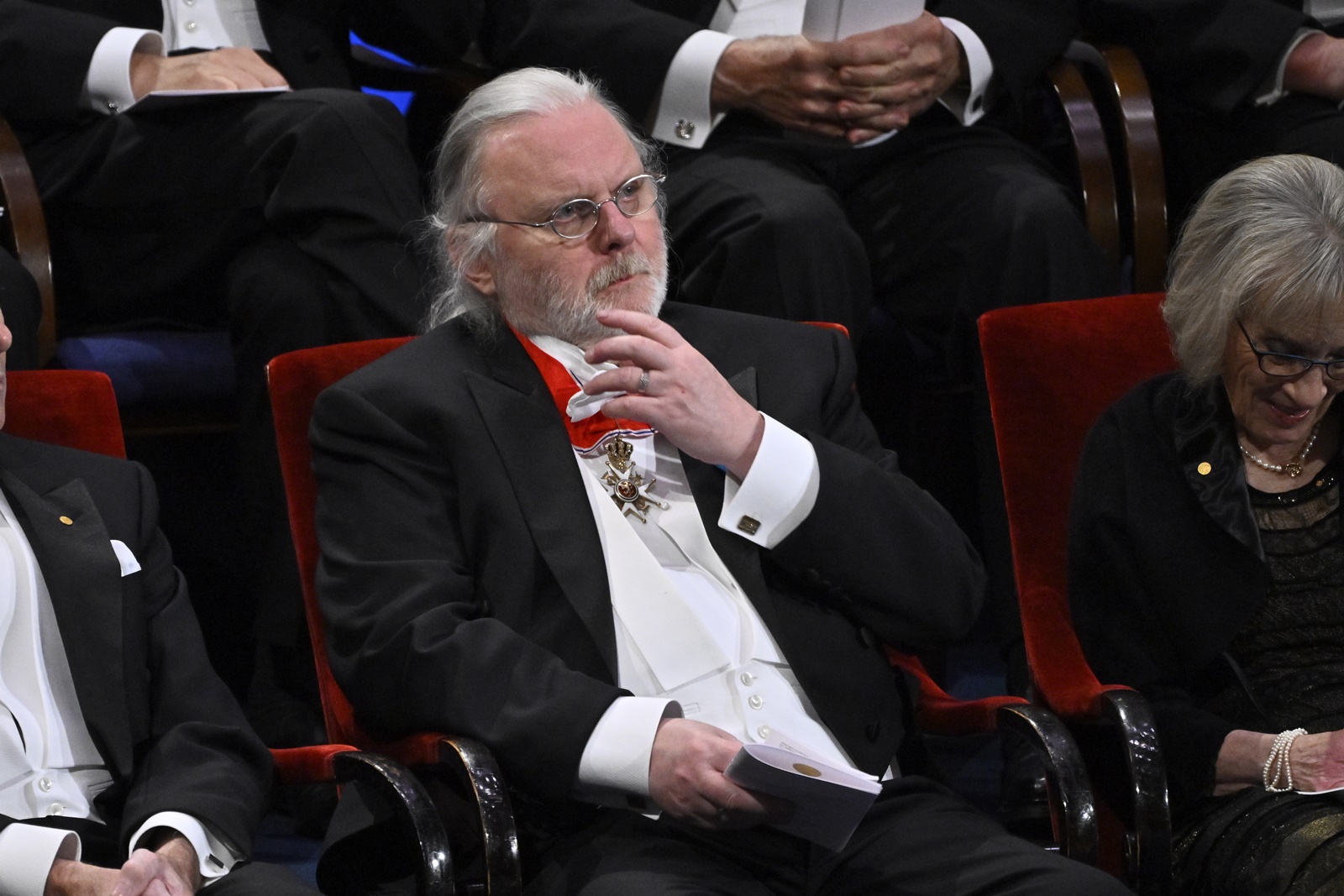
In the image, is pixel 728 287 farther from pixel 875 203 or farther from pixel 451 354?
pixel 451 354

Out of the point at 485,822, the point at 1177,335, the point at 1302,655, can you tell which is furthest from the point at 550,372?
the point at 1302,655

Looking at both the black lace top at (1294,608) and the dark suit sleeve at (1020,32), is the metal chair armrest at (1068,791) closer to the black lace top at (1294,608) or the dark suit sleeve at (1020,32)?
the black lace top at (1294,608)

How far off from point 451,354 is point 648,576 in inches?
18.2

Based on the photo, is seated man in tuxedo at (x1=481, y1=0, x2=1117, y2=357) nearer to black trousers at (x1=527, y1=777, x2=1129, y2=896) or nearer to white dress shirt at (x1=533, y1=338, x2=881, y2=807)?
white dress shirt at (x1=533, y1=338, x2=881, y2=807)

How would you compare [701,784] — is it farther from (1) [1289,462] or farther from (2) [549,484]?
(1) [1289,462]

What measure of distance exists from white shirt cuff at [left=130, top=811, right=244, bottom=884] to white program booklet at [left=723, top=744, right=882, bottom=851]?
0.64m

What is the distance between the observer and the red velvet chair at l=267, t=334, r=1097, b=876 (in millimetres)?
1945

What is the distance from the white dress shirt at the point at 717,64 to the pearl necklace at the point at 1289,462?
1.27 m

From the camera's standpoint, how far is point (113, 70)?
3.16m

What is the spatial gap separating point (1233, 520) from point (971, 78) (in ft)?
4.60

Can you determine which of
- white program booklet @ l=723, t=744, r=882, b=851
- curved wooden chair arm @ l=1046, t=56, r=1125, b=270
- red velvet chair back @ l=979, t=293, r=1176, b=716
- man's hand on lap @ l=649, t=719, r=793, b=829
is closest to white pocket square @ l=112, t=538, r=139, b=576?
man's hand on lap @ l=649, t=719, r=793, b=829

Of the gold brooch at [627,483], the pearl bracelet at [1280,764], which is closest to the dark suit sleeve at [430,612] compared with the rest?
the gold brooch at [627,483]

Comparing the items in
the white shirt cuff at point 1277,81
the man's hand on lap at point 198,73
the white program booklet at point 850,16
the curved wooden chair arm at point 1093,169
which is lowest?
the curved wooden chair arm at point 1093,169

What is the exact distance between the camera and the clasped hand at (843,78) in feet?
10.6
